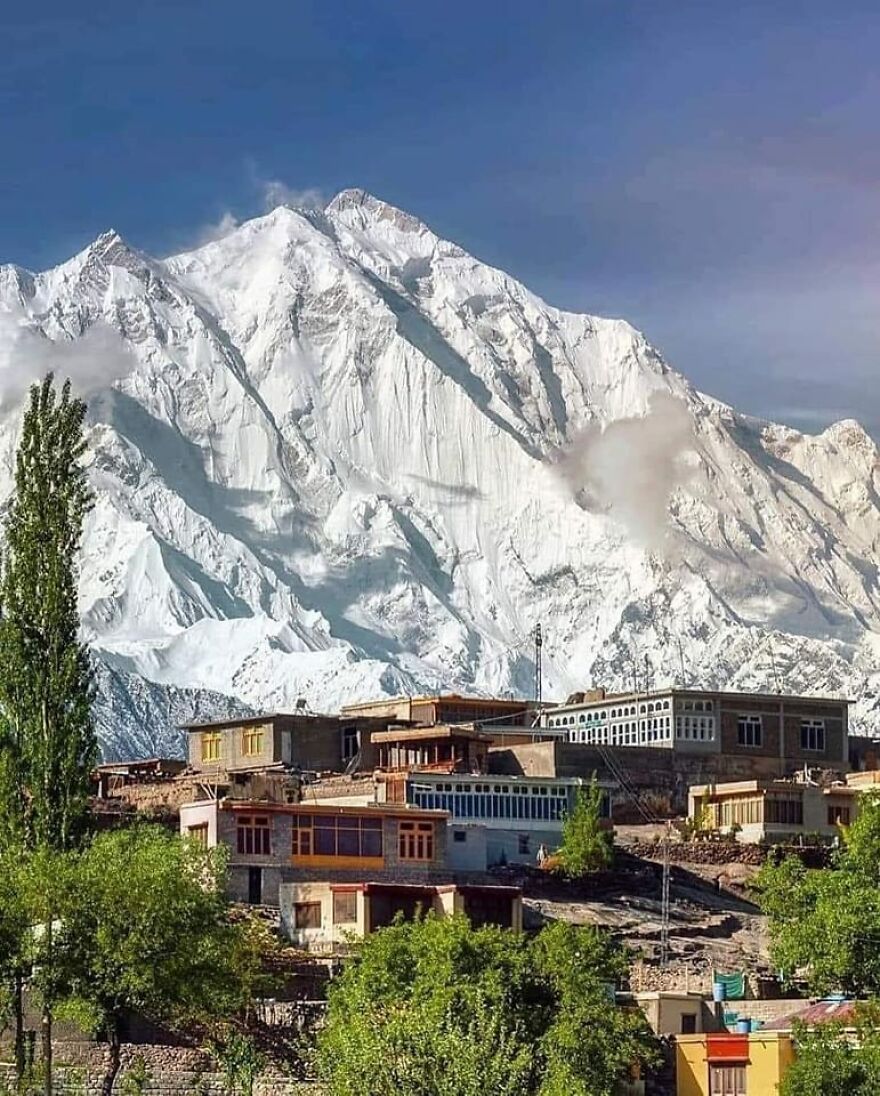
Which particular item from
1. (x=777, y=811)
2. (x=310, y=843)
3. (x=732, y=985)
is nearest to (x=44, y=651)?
(x=310, y=843)

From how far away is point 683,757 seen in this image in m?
106

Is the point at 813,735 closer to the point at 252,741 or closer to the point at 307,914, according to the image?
the point at 252,741

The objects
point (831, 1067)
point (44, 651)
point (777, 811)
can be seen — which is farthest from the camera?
point (777, 811)

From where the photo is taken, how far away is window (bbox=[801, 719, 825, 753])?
11138 centimetres

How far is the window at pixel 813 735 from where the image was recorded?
111 metres

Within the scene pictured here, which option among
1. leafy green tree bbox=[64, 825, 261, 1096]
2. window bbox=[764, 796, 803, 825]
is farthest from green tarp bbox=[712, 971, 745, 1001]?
window bbox=[764, 796, 803, 825]

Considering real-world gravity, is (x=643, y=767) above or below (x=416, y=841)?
above

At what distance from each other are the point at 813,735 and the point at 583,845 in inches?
1196

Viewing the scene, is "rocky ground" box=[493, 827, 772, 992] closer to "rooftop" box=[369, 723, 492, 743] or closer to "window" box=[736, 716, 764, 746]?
"rooftop" box=[369, 723, 492, 743]

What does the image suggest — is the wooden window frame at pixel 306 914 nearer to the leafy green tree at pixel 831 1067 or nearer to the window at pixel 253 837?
the window at pixel 253 837

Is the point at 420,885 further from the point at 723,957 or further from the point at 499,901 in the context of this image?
the point at 723,957

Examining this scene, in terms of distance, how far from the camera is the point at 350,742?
344 feet

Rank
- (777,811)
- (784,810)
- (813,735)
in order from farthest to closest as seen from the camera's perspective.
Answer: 1. (813,735)
2. (784,810)
3. (777,811)

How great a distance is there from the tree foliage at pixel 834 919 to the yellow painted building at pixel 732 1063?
513cm
